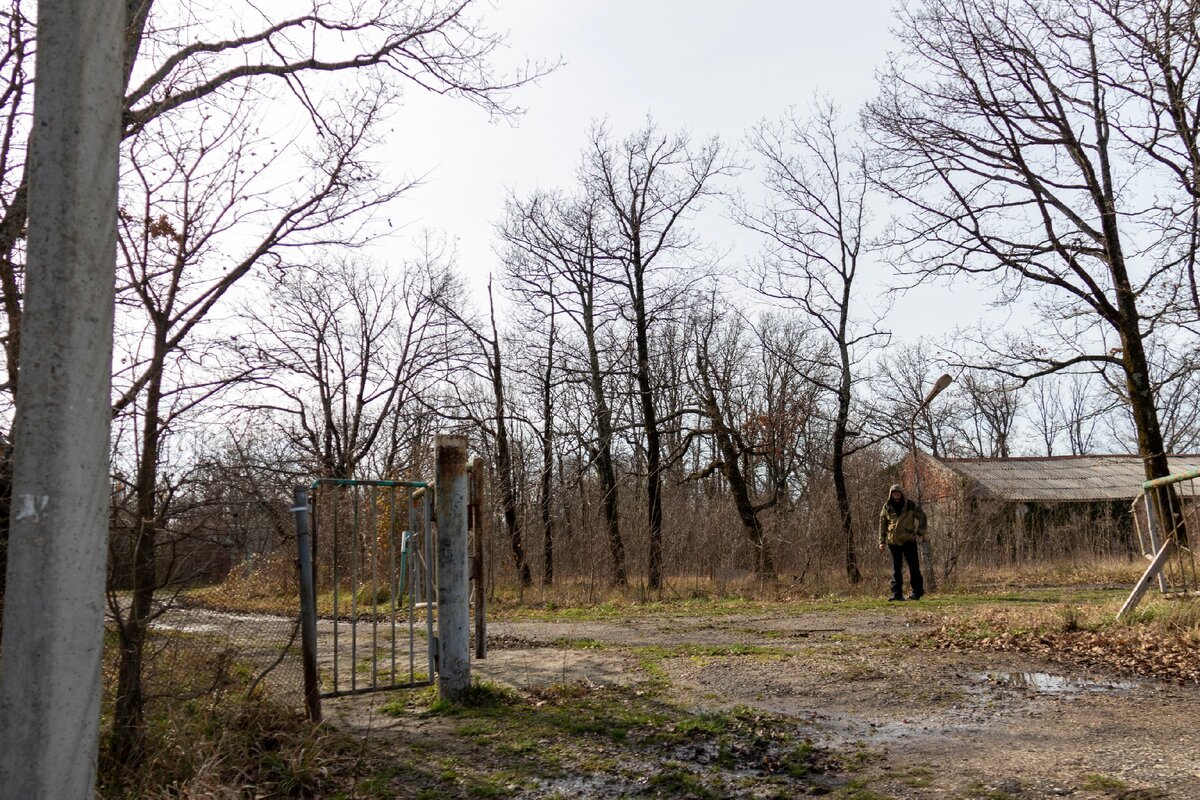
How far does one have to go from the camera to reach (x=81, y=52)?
2.86 m

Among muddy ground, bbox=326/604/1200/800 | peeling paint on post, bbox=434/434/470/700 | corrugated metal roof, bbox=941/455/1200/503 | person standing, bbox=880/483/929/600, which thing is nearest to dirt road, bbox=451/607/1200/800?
muddy ground, bbox=326/604/1200/800

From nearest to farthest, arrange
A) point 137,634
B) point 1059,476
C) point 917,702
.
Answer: point 137,634, point 917,702, point 1059,476

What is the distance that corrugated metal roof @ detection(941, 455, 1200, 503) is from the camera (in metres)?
39.2

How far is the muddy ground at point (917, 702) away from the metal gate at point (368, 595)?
44cm

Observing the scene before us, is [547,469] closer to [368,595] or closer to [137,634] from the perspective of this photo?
[368,595]

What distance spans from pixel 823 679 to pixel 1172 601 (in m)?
4.45

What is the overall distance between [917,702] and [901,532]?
869cm

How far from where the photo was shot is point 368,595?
16.8 m

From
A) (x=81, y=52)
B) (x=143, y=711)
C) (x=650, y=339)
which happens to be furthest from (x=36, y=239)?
(x=650, y=339)

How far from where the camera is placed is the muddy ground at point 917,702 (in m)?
4.41

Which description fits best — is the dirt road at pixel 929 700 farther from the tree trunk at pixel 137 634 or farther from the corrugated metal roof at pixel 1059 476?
the corrugated metal roof at pixel 1059 476

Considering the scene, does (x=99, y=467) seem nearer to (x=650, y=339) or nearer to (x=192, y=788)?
(x=192, y=788)

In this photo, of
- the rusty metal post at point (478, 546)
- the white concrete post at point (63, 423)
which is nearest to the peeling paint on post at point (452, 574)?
the rusty metal post at point (478, 546)

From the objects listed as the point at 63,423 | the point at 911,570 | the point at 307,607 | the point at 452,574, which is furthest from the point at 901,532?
the point at 63,423
